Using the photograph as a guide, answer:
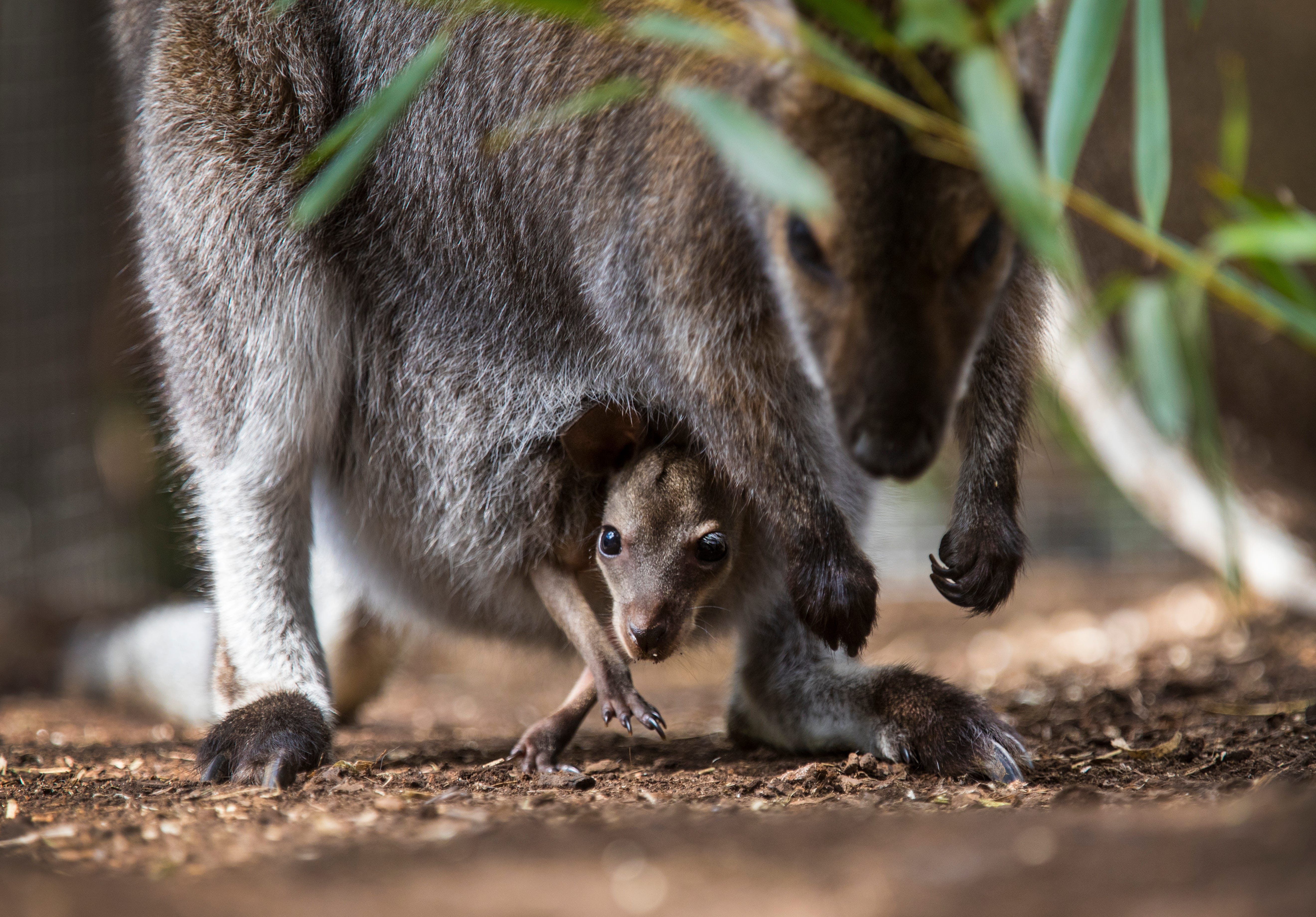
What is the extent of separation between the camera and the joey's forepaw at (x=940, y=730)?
2551 mm

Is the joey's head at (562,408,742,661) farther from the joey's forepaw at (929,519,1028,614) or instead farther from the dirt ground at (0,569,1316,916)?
the joey's forepaw at (929,519,1028,614)

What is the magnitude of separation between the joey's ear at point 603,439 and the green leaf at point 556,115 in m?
0.61

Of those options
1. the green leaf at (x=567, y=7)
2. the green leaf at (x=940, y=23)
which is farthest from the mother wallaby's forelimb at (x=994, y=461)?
the green leaf at (x=567, y=7)

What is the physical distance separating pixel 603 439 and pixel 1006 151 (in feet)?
5.08

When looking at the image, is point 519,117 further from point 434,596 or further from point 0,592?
point 0,592

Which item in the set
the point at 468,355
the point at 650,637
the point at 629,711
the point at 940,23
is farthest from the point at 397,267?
the point at 940,23

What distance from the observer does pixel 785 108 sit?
6.59 feet

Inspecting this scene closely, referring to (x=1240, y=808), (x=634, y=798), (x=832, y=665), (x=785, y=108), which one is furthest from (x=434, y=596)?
(x=1240, y=808)

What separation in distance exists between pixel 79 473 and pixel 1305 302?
5.64m

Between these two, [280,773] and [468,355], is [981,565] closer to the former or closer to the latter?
[468,355]

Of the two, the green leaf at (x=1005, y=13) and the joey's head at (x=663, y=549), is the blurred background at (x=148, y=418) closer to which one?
the joey's head at (x=663, y=549)

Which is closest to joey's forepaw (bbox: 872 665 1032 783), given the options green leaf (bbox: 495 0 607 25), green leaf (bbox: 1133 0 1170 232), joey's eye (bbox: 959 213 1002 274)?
joey's eye (bbox: 959 213 1002 274)

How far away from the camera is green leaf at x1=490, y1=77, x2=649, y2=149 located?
8.36 feet

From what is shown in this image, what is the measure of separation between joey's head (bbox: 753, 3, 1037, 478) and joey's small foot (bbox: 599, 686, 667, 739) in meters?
0.84
